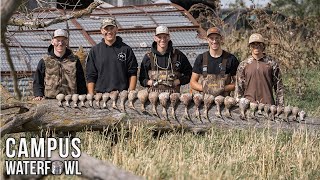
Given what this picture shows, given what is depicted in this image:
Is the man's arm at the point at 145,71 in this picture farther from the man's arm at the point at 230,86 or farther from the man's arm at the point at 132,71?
the man's arm at the point at 230,86

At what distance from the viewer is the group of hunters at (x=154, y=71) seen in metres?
8.49

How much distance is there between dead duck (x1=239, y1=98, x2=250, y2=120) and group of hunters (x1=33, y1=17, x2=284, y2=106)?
488mm

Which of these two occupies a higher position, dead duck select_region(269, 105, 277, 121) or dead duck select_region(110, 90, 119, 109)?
dead duck select_region(110, 90, 119, 109)

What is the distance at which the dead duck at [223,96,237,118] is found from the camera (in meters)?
8.02

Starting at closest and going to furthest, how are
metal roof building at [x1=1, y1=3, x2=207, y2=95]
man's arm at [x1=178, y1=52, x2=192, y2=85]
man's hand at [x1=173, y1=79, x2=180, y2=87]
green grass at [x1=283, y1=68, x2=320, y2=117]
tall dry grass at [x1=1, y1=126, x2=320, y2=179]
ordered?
tall dry grass at [x1=1, y1=126, x2=320, y2=179] < man's hand at [x1=173, y1=79, x2=180, y2=87] < man's arm at [x1=178, y1=52, x2=192, y2=85] < metal roof building at [x1=1, y1=3, x2=207, y2=95] < green grass at [x1=283, y1=68, x2=320, y2=117]

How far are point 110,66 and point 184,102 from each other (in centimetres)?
115

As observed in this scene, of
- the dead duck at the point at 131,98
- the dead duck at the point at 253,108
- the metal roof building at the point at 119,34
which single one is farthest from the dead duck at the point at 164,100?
the metal roof building at the point at 119,34

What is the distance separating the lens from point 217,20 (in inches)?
647

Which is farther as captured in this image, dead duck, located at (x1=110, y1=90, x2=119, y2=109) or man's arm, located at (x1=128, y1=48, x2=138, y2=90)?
man's arm, located at (x1=128, y1=48, x2=138, y2=90)

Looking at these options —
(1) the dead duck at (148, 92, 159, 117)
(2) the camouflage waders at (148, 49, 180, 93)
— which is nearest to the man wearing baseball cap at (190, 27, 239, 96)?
(2) the camouflage waders at (148, 49, 180, 93)

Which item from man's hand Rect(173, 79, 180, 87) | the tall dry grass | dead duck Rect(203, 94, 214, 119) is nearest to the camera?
the tall dry grass

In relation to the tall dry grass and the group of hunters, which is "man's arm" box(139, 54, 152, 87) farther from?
the tall dry grass

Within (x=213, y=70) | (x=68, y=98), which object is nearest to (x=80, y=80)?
(x=68, y=98)

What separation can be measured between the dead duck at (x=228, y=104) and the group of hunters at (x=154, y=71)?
510mm
